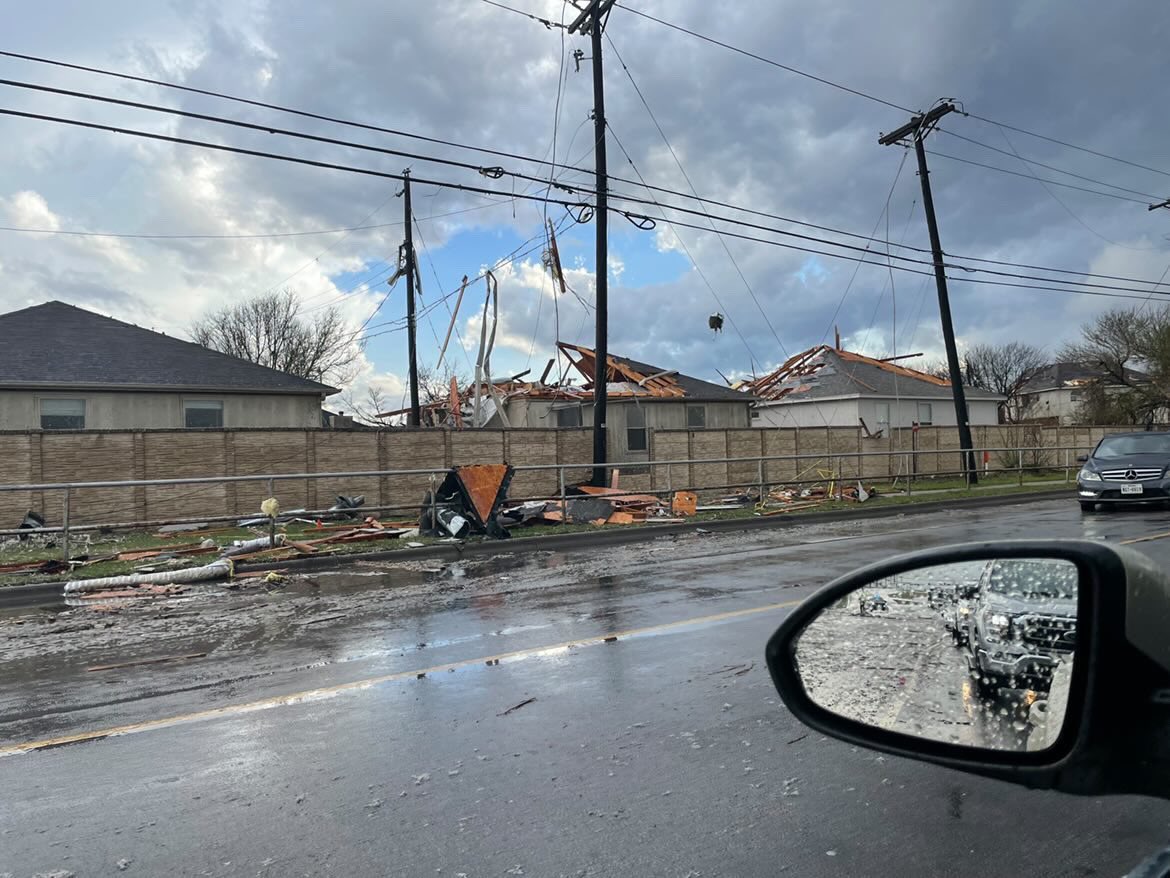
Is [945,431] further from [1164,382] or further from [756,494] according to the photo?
[1164,382]

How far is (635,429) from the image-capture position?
84.8 ft

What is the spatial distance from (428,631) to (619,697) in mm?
2724

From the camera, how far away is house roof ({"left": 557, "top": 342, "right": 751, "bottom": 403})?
2641 centimetres

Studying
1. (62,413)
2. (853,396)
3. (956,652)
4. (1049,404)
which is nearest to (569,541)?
(956,652)

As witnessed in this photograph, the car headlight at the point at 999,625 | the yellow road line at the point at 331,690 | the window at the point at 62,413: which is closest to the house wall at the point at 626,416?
the window at the point at 62,413

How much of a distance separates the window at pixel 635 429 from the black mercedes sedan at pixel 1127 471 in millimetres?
12406

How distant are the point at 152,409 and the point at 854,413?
26642 mm

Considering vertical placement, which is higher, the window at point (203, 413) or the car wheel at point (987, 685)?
the window at point (203, 413)

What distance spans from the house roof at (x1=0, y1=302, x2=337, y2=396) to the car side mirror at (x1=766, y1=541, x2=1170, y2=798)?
2130 centimetres

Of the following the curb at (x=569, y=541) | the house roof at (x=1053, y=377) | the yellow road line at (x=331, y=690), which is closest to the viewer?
the yellow road line at (x=331, y=690)

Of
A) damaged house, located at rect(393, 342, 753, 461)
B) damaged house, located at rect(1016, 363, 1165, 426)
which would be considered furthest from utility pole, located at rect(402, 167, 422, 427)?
damaged house, located at rect(1016, 363, 1165, 426)

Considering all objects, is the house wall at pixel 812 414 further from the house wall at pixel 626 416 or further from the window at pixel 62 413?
the window at pixel 62 413

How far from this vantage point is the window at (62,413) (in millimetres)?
19250

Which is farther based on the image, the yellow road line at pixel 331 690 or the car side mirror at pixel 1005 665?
the yellow road line at pixel 331 690
